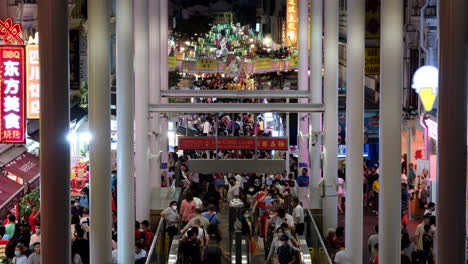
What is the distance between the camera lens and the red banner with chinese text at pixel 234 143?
2055cm

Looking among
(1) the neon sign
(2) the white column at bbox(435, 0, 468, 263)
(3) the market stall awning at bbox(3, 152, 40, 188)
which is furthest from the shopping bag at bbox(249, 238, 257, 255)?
(2) the white column at bbox(435, 0, 468, 263)

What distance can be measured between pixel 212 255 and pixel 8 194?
23.1 ft

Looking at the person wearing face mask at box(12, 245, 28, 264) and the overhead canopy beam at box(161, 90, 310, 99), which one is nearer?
the person wearing face mask at box(12, 245, 28, 264)

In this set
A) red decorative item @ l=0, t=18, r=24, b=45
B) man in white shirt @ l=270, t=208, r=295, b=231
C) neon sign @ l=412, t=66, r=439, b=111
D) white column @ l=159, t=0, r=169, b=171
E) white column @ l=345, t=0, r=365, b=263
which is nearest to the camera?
white column @ l=345, t=0, r=365, b=263

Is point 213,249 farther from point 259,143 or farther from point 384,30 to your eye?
point 259,143

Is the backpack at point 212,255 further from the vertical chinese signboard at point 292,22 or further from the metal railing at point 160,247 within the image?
the vertical chinese signboard at point 292,22

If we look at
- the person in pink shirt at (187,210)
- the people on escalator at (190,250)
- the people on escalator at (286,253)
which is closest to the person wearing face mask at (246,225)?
the person in pink shirt at (187,210)

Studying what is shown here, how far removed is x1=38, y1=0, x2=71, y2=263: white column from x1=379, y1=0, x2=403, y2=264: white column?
217 inches

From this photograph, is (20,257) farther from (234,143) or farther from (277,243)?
(234,143)

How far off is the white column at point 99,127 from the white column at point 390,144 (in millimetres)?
4067

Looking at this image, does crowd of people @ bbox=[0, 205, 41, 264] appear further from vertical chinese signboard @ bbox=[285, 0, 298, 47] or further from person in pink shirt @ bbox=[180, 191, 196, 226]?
vertical chinese signboard @ bbox=[285, 0, 298, 47]

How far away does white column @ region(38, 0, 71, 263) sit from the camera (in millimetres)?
7570

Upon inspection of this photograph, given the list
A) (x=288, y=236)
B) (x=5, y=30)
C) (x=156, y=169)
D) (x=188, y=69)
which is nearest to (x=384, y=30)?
(x=288, y=236)

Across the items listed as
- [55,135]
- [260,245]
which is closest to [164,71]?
[260,245]
